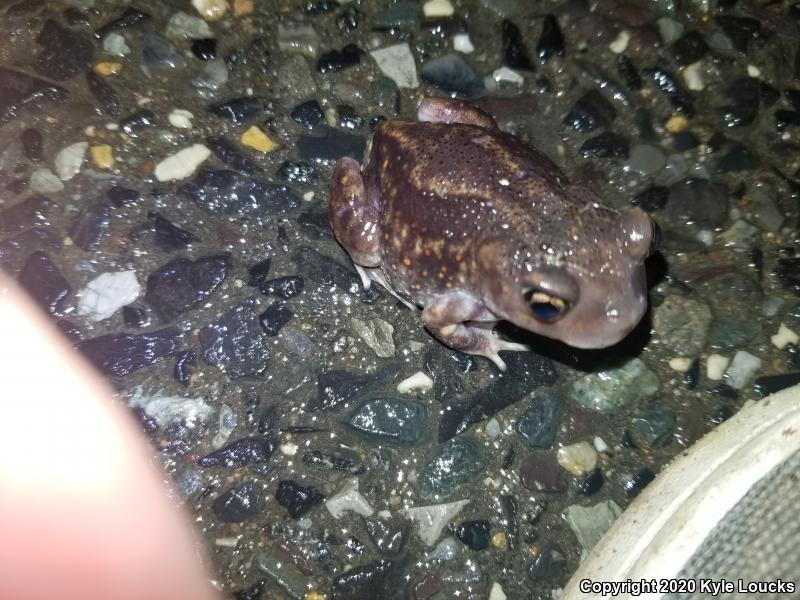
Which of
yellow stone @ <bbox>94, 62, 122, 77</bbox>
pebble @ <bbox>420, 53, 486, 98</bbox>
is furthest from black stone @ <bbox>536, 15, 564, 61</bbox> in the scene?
yellow stone @ <bbox>94, 62, 122, 77</bbox>

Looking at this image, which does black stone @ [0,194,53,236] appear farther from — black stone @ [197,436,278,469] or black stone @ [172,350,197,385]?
black stone @ [197,436,278,469]

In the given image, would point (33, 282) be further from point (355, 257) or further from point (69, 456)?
point (355, 257)

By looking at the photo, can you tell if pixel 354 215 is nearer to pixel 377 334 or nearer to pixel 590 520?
pixel 377 334

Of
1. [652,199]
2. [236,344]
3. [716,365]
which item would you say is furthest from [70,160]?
[716,365]

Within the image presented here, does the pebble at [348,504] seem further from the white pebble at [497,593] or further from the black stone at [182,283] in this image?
the black stone at [182,283]

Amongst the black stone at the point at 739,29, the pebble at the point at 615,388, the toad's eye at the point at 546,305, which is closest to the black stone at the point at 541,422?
the pebble at the point at 615,388

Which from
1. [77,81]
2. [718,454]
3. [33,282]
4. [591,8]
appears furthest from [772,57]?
[33,282]
